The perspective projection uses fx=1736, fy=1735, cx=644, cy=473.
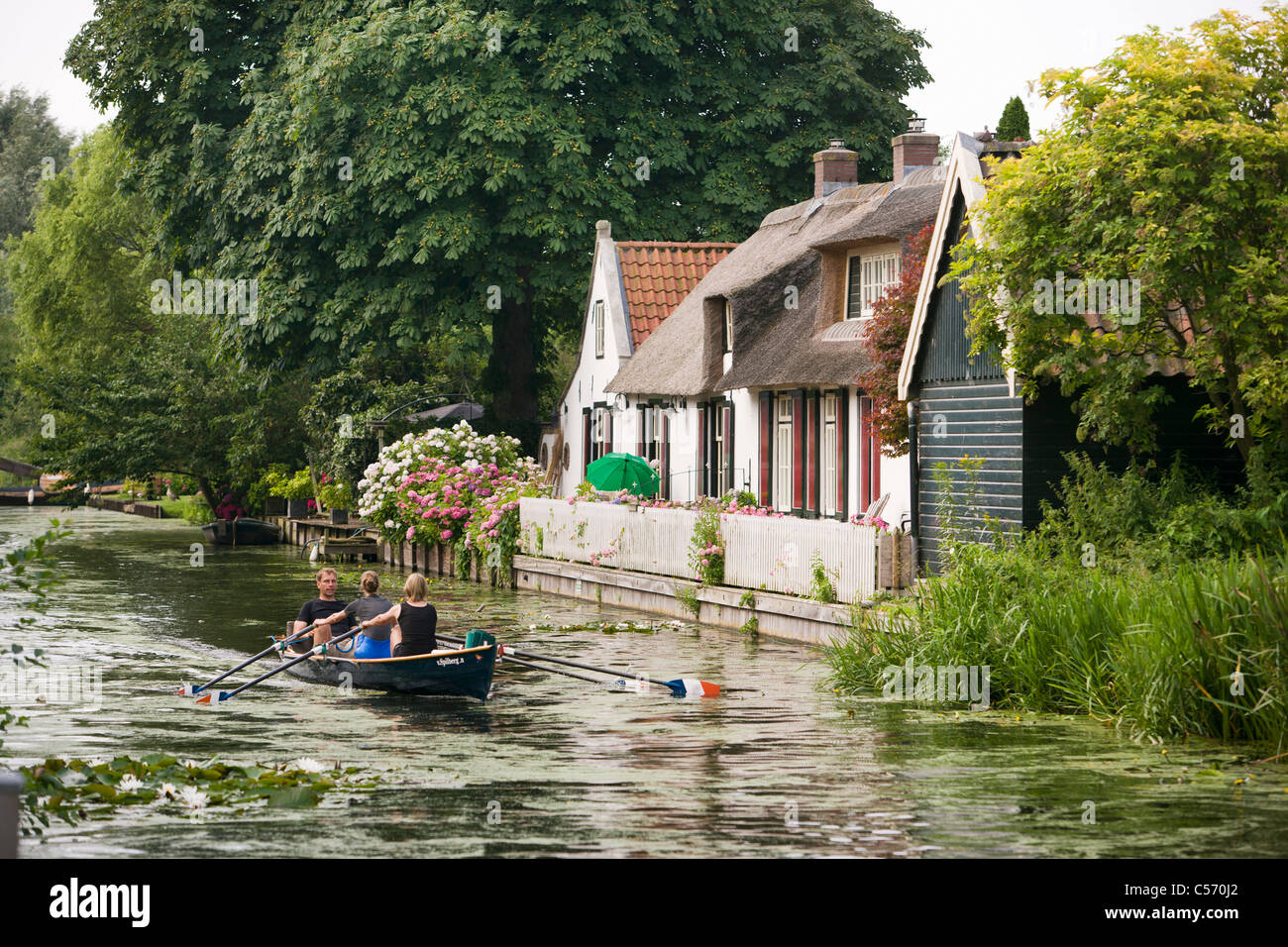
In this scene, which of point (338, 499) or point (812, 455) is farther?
point (338, 499)

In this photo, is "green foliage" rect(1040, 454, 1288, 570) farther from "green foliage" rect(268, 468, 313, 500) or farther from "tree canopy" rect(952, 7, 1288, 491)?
"green foliage" rect(268, 468, 313, 500)

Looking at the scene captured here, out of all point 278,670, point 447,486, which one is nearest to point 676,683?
point 278,670

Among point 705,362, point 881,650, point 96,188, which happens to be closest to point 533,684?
point 881,650

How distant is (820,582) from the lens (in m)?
23.7

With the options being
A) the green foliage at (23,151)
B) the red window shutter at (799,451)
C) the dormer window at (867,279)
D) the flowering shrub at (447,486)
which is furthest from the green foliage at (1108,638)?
the green foliage at (23,151)

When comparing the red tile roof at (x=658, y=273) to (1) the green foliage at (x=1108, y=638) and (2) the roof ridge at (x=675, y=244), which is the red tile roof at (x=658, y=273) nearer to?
(2) the roof ridge at (x=675, y=244)

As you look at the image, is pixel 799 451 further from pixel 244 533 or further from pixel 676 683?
pixel 244 533

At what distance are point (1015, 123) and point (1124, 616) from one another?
15.0 metres

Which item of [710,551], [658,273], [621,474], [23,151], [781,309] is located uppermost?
[23,151]

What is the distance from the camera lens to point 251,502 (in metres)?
52.2

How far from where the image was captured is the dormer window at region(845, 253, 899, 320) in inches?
1224

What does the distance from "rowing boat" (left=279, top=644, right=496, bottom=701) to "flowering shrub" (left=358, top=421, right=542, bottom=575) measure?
16.0 metres

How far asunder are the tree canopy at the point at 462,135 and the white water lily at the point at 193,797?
26.3m
